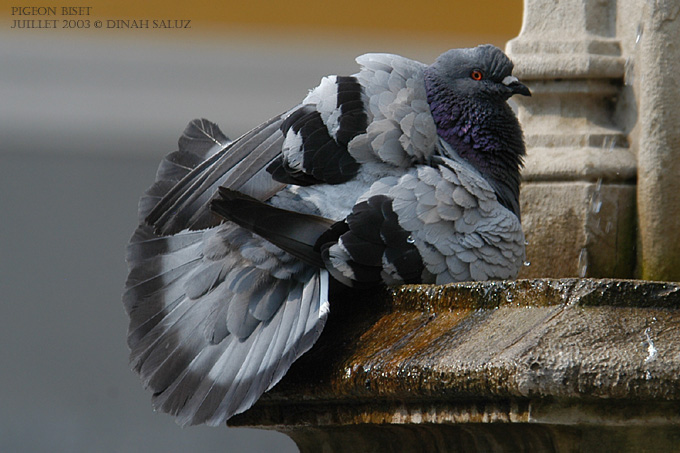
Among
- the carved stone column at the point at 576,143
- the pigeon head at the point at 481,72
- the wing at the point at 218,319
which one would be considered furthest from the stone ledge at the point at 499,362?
the carved stone column at the point at 576,143

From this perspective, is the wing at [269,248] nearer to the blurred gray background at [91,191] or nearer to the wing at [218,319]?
the wing at [218,319]

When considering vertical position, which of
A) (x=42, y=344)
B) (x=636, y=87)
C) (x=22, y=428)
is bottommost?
(x=22, y=428)

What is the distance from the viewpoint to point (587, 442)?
1.73m

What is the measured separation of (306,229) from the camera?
2320 mm

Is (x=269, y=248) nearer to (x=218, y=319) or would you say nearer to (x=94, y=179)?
(x=218, y=319)

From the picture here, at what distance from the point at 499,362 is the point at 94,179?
452 centimetres

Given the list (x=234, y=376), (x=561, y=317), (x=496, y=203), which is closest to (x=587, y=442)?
(x=561, y=317)

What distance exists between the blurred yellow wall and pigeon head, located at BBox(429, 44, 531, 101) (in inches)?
119

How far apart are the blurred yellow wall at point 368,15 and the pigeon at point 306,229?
3201 millimetres

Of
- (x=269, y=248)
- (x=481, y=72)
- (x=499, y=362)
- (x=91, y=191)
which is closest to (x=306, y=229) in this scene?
(x=269, y=248)

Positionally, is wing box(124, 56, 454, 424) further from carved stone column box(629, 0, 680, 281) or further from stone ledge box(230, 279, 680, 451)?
carved stone column box(629, 0, 680, 281)

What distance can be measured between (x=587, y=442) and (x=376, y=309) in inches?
25.2

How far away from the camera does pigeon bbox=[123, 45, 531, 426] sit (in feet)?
7.39

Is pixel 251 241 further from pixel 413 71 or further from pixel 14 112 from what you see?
pixel 14 112
